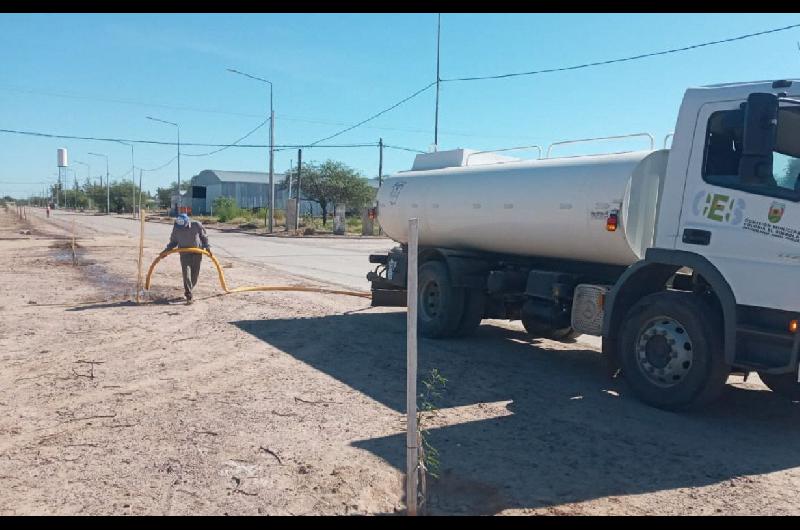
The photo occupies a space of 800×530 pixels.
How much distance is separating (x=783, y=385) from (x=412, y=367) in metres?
4.85

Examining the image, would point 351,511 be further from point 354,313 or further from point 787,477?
point 354,313

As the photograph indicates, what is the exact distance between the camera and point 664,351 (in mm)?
6324

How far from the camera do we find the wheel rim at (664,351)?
618cm

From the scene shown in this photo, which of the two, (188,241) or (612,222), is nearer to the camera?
(612,222)

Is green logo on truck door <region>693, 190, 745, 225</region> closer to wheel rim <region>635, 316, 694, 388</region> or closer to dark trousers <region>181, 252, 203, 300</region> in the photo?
wheel rim <region>635, 316, 694, 388</region>

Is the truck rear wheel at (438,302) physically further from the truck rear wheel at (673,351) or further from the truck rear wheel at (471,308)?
the truck rear wheel at (673,351)

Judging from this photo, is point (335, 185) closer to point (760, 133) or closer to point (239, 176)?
point (239, 176)

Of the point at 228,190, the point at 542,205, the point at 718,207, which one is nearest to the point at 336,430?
the point at 718,207

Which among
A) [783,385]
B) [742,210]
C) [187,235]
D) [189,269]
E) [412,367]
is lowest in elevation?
[783,385]

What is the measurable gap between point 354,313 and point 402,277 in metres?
1.27

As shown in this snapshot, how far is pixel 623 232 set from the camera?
710cm

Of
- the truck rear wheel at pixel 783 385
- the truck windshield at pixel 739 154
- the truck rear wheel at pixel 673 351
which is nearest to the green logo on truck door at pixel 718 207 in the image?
the truck windshield at pixel 739 154

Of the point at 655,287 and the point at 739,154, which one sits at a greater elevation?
the point at 739,154
